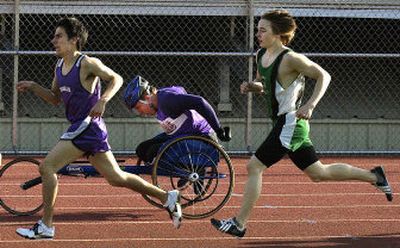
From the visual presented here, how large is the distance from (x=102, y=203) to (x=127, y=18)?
30.7ft

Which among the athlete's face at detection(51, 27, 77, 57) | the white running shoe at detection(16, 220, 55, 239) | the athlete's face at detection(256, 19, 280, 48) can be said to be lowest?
the white running shoe at detection(16, 220, 55, 239)

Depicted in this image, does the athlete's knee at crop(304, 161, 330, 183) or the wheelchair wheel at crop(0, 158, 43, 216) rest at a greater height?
the athlete's knee at crop(304, 161, 330, 183)

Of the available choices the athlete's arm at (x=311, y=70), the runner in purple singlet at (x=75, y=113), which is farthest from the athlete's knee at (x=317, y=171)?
the runner in purple singlet at (x=75, y=113)

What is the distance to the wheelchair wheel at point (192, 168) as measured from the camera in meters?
9.40

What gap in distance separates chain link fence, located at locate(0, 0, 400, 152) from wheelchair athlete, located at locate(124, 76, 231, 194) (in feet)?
28.8

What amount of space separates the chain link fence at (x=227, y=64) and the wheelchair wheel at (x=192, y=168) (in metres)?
8.82

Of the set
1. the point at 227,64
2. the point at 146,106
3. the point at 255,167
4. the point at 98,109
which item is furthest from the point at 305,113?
the point at 227,64

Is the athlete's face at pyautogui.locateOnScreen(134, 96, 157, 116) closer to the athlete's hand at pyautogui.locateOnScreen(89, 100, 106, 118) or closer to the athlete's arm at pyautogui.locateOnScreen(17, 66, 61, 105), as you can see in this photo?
the athlete's arm at pyautogui.locateOnScreen(17, 66, 61, 105)

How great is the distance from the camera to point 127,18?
1973 cm

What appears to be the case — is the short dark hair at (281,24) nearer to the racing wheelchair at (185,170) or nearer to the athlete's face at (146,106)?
the racing wheelchair at (185,170)

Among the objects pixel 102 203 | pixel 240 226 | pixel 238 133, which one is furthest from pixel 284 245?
pixel 238 133

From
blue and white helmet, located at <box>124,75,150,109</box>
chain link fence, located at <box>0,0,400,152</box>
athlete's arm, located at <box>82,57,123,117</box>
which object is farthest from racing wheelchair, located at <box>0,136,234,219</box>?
chain link fence, located at <box>0,0,400,152</box>

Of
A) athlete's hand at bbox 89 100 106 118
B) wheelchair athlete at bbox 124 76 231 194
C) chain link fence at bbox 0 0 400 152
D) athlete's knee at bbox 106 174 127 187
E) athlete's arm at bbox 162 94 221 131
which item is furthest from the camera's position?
chain link fence at bbox 0 0 400 152

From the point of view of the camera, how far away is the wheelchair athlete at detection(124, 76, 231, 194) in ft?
31.1
